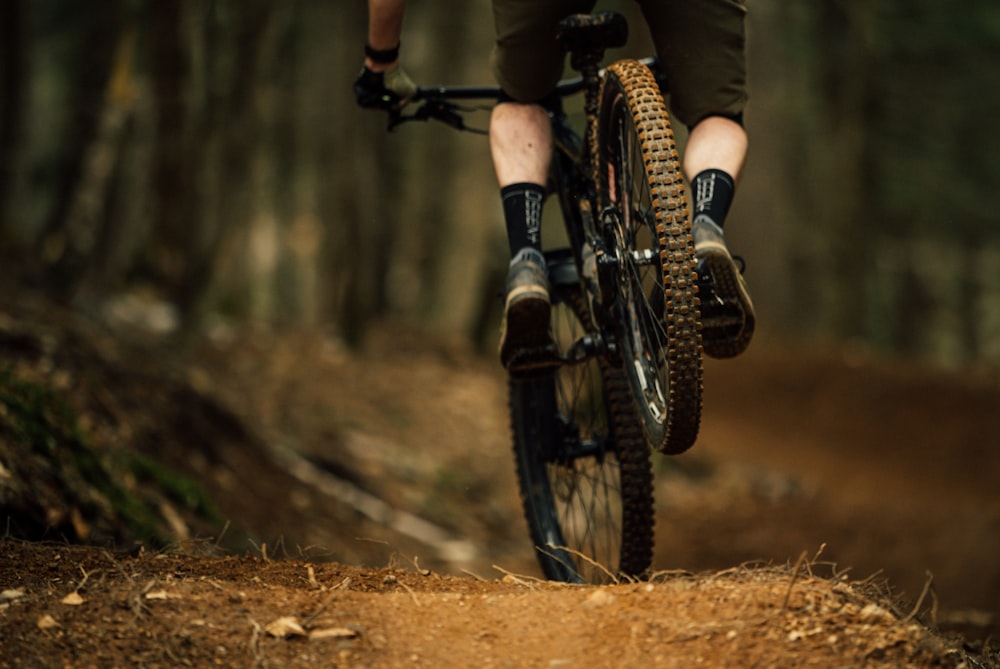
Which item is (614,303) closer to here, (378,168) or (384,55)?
(384,55)

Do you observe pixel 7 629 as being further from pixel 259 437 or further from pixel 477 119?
pixel 477 119

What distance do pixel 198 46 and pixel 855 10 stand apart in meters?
10.8

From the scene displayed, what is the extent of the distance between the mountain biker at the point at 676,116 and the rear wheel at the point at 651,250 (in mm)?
157

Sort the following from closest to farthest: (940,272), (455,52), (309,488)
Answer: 1. (309,488)
2. (455,52)
3. (940,272)

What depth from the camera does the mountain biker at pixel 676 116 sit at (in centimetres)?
368

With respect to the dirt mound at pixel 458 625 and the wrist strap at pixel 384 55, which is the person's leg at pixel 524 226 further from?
the dirt mound at pixel 458 625

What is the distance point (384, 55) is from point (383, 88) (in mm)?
154

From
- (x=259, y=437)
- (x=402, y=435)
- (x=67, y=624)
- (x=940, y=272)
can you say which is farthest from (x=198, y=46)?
(x=940, y=272)

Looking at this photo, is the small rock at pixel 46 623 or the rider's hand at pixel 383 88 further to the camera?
the rider's hand at pixel 383 88

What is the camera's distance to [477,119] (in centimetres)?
1645

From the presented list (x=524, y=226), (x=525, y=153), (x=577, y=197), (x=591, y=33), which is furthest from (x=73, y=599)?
(x=591, y=33)

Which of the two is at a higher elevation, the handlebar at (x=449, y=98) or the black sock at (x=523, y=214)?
the handlebar at (x=449, y=98)

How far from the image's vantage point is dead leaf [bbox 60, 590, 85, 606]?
9.98ft

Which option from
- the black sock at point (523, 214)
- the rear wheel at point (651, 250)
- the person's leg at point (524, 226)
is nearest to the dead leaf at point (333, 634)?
the rear wheel at point (651, 250)
